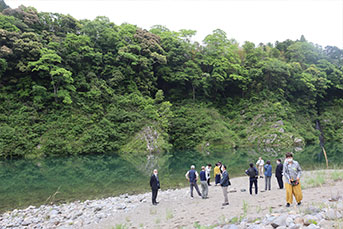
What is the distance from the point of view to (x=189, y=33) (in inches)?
2074

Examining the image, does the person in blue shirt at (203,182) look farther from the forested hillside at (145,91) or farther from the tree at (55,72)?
the tree at (55,72)

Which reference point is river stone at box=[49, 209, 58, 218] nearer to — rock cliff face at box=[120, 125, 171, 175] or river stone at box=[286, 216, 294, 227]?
river stone at box=[286, 216, 294, 227]

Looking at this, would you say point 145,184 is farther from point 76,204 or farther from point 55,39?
point 55,39

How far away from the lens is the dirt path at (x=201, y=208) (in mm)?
7336

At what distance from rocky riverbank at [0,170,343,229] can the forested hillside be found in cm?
2251

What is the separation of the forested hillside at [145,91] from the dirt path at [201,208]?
23831 millimetres

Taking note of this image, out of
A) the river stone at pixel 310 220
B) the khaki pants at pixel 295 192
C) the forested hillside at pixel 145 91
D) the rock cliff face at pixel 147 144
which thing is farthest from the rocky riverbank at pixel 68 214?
the forested hillside at pixel 145 91

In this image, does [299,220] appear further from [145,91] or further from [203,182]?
[145,91]

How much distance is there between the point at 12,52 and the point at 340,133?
6395 centimetres

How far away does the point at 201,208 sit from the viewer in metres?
9.54

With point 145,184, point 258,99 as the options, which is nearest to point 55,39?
point 145,184

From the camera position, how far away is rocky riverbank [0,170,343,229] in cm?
699

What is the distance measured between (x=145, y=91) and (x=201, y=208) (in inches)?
1415

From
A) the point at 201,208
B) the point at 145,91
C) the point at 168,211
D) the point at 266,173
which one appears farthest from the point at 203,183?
the point at 145,91
